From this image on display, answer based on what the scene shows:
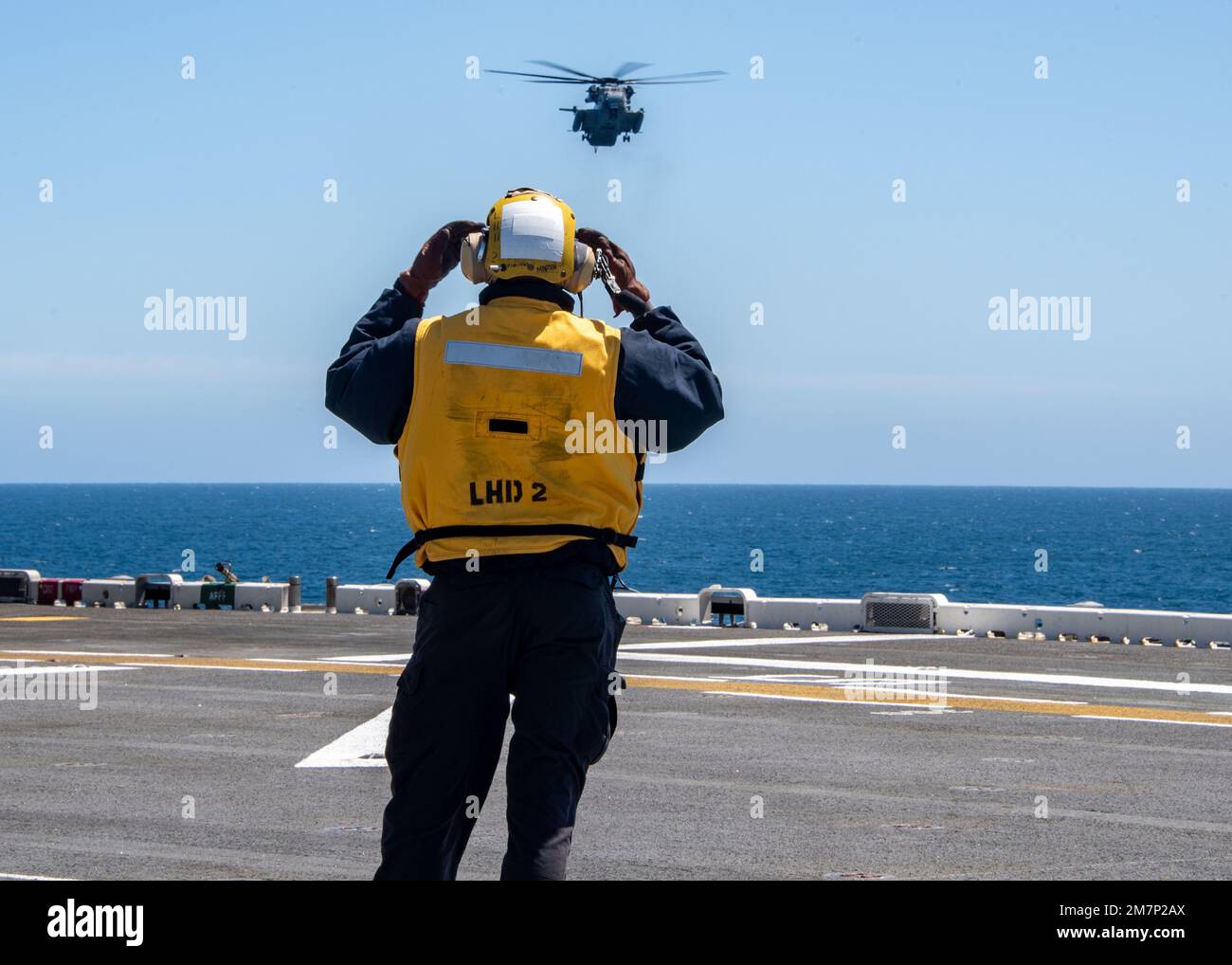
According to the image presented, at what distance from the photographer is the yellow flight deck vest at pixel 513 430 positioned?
4.08 metres

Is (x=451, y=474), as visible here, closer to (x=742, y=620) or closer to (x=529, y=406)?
(x=529, y=406)

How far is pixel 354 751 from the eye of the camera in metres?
9.84

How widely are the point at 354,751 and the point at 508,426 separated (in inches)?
244

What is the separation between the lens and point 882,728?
11.3m

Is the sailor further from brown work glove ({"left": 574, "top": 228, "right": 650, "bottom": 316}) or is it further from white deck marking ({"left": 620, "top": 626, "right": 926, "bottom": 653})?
white deck marking ({"left": 620, "top": 626, "right": 926, "bottom": 653})

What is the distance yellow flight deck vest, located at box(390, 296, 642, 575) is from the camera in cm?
408

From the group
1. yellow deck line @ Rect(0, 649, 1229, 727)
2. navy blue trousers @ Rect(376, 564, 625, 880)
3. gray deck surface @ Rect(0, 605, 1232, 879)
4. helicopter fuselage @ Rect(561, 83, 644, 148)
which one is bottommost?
yellow deck line @ Rect(0, 649, 1229, 727)

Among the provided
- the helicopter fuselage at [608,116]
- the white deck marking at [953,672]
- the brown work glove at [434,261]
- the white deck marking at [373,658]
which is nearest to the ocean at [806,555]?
the helicopter fuselage at [608,116]

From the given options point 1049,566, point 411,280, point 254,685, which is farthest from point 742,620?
point 1049,566

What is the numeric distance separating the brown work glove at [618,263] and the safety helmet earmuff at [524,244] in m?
0.17

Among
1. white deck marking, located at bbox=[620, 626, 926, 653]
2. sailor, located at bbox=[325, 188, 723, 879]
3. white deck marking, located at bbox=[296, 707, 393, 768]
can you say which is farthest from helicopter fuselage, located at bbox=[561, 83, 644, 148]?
sailor, located at bbox=[325, 188, 723, 879]

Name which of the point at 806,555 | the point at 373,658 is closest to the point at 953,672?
the point at 373,658

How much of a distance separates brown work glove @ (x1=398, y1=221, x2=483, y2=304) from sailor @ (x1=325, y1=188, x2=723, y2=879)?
0.45 ft

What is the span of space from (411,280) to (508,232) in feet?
1.19
